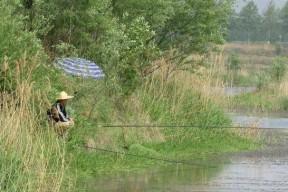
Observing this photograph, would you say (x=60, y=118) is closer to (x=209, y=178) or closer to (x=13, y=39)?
(x=13, y=39)

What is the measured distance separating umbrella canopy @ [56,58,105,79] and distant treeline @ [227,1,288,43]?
102 metres

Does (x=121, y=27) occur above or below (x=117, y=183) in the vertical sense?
above

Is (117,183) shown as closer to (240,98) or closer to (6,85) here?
(6,85)

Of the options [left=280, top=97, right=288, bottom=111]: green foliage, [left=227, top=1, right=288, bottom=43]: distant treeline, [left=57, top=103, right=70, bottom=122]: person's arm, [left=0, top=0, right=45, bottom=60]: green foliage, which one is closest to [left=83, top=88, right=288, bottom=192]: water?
[left=57, top=103, right=70, bottom=122]: person's arm

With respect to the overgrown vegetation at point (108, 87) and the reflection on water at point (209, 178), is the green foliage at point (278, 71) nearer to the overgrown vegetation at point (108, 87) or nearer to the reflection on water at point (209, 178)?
the overgrown vegetation at point (108, 87)

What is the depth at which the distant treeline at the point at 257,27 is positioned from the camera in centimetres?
12331

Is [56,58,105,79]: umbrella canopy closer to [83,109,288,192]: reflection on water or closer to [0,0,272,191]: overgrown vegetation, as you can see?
[0,0,272,191]: overgrown vegetation

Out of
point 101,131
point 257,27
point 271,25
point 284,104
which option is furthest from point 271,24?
point 101,131

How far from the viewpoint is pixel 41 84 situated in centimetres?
1531

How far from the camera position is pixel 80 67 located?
17.2m

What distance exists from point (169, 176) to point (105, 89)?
2.70 meters

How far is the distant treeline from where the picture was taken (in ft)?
405

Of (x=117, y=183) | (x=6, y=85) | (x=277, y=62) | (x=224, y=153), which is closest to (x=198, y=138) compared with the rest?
(x=224, y=153)

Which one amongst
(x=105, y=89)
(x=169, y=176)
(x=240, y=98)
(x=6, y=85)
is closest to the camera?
(x=6, y=85)
